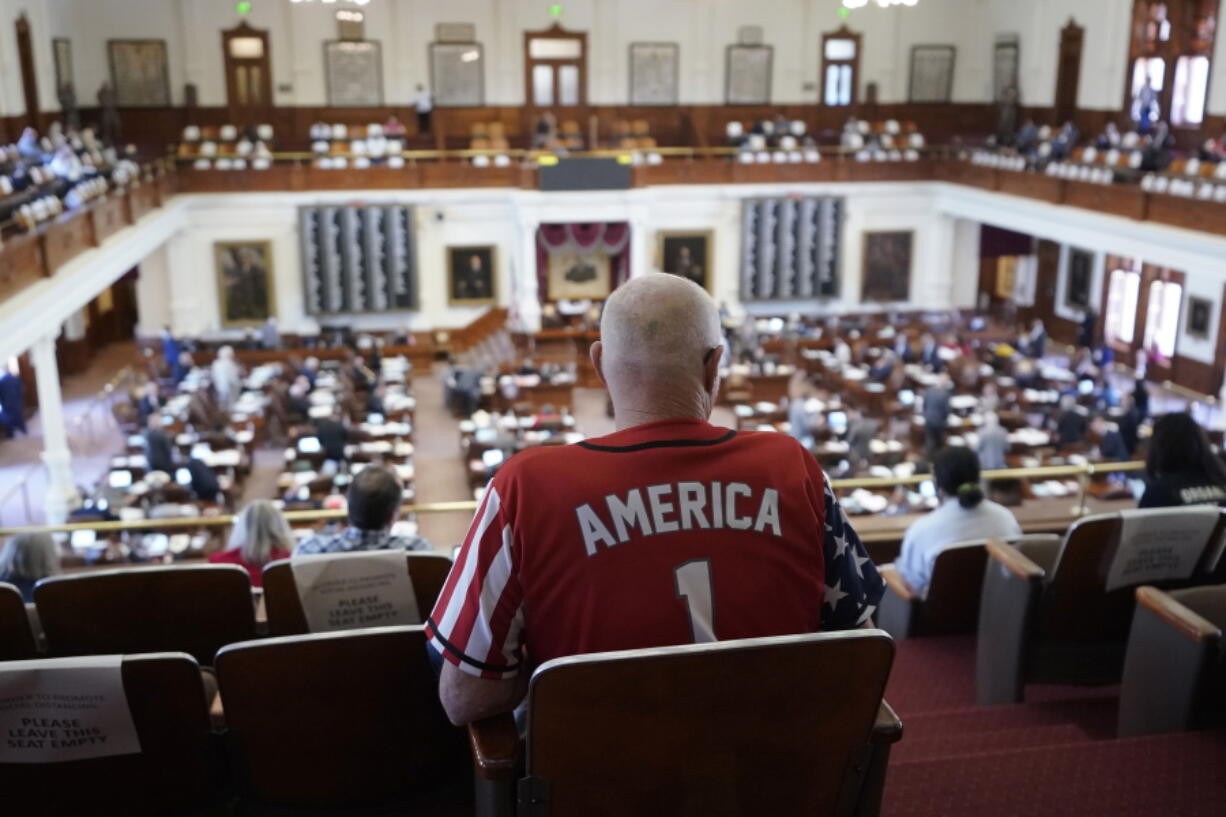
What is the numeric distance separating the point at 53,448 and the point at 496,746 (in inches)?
537

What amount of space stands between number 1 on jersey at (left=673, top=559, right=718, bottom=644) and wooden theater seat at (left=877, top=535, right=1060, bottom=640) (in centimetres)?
317

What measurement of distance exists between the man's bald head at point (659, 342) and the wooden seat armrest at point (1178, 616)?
88.0 inches

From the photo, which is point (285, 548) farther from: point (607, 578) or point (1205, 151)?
point (1205, 151)

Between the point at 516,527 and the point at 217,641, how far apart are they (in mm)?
2129

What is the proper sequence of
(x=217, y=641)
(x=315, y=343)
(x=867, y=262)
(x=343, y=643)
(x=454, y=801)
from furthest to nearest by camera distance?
(x=867, y=262), (x=315, y=343), (x=217, y=641), (x=454, y=801), (x=343, y=643)

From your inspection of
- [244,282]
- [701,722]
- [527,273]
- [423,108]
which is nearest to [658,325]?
[701,722]

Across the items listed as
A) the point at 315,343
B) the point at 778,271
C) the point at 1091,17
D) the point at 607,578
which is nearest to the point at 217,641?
the point at 607,578

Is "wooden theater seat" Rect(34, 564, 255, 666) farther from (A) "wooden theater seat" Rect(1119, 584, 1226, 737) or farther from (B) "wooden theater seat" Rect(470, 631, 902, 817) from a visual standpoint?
(A) "wooden theater seat" Rect(1119, 584, 1226, 737)

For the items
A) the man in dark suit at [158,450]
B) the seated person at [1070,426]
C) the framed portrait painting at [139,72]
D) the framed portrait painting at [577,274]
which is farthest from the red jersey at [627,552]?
the framed portrait painting at [139,72]

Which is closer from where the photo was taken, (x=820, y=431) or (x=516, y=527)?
(x=516, y=527)

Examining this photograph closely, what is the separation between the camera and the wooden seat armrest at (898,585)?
5.27 metres

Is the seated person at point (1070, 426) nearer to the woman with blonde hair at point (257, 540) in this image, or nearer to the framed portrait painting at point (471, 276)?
the woman with blonde hair at point (257, 540)

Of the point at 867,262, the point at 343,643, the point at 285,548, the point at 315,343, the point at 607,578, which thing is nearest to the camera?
the point at 607,578

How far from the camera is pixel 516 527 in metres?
2.13
